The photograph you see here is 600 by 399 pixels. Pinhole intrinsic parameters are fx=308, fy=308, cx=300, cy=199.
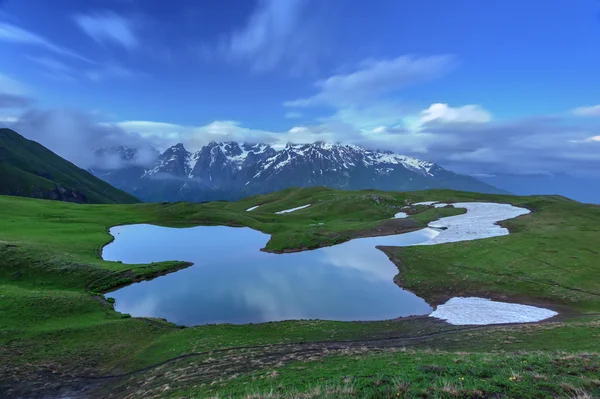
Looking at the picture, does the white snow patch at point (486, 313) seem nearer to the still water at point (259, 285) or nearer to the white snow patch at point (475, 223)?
the still water at point (259, 285)

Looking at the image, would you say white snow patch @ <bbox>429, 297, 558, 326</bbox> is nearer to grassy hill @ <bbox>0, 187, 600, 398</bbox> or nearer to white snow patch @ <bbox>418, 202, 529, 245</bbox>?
grassy hill @ <bbox>0, 187, 600, 398</bbox>

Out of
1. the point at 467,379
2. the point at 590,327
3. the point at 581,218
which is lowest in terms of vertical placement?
the point at 590,327

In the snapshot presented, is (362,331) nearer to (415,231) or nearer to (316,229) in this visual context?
(316,229)

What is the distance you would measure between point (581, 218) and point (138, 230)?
13647 centimetres

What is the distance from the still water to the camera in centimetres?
4116

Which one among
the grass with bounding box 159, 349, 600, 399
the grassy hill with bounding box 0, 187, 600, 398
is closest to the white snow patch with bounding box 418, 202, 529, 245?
the grassy hill with bounding box 0, 187, 600, 398

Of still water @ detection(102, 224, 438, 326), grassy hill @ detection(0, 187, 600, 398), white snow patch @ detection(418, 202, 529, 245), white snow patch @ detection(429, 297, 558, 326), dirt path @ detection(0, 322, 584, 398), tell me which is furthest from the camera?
white snow patch @ detection(418, 202, 529, 245)

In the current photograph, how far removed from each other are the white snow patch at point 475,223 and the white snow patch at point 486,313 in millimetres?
34922

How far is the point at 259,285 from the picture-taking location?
166 feet

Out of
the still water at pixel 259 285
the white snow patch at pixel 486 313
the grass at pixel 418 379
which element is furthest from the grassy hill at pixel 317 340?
the still water at pixel 259 285

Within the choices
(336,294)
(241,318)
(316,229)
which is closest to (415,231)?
(316,229)

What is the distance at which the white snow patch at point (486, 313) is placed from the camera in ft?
126

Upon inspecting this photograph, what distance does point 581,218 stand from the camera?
93625 mm

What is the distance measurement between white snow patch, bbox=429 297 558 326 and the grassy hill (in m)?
2.29
